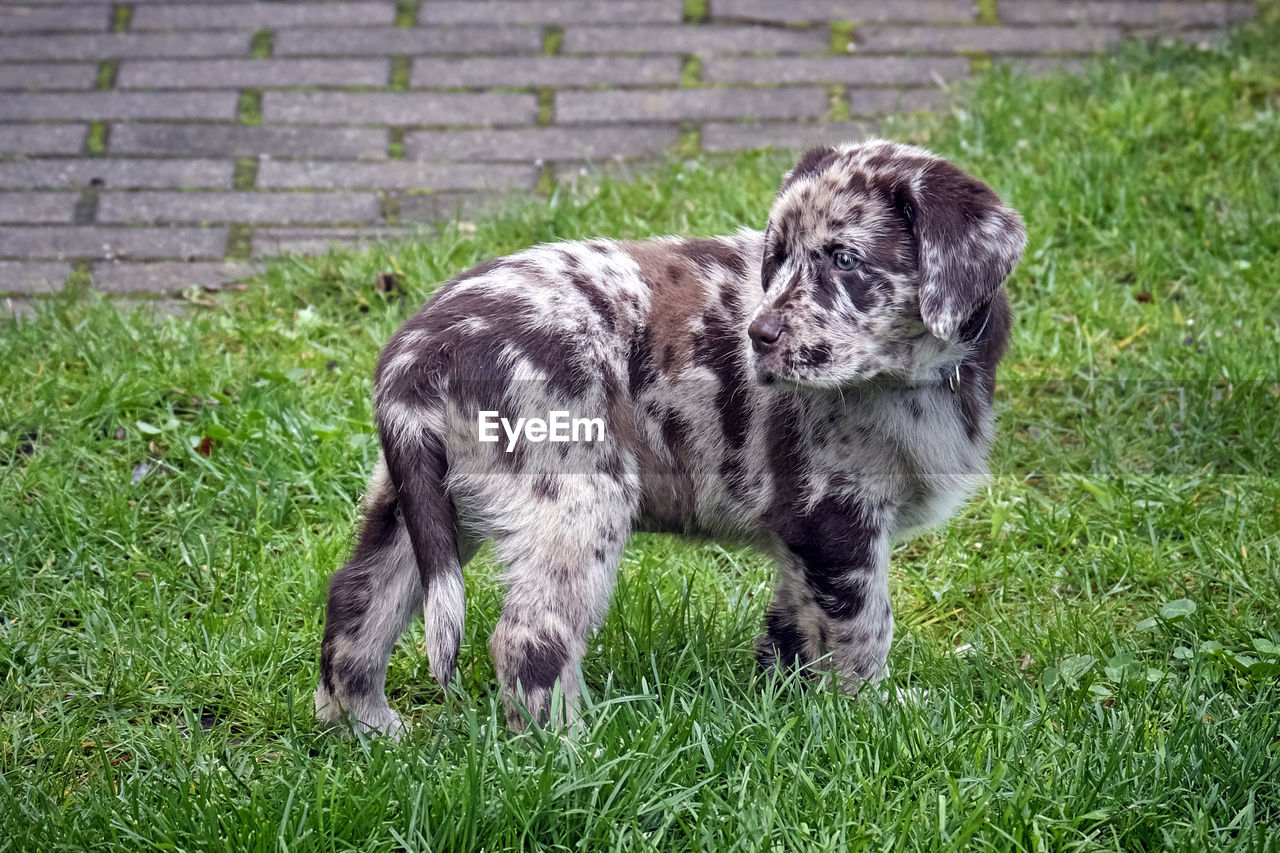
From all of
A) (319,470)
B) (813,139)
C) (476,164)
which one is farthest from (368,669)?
(813,139)

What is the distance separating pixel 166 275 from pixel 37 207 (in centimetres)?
79

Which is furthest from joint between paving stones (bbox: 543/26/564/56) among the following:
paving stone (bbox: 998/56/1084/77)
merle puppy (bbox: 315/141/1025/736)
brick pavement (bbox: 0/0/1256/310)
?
merle puppy (bbox: 315/141/1025/736)

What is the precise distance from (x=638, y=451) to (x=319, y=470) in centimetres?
162

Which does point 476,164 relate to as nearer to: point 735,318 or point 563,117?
point 563,117

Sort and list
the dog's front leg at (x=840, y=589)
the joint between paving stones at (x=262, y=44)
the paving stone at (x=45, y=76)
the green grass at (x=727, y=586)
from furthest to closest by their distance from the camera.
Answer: the joint between paving stones at (x=262, y=44)
the paving stone at (x=45, y=76)
the dog's front leg at (x=840, y=589)
the green grass at (x=727, y=586)

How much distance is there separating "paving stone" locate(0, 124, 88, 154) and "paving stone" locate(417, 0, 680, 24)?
1850 mm

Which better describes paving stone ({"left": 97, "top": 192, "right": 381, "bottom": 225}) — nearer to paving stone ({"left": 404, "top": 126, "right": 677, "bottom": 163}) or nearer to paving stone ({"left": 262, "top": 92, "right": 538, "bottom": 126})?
paving stone ({"left": 404, "top": 126, "right": 677, "bottom": 163})

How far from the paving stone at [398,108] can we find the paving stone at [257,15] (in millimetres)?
640

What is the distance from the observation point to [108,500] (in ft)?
14.4

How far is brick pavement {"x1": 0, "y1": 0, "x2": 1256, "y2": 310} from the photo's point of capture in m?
5.93

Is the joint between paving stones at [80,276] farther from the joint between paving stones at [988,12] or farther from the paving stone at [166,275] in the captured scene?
the joint between paving stones at [988,12]

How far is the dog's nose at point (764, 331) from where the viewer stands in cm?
313

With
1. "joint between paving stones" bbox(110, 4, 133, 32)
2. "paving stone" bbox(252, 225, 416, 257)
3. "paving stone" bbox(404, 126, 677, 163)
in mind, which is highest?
"joint between paving stones" bbox(110, 4, 133, 32)

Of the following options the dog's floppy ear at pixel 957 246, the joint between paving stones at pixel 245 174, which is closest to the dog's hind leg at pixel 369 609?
the dog's floppy ear at pixel 957 246
